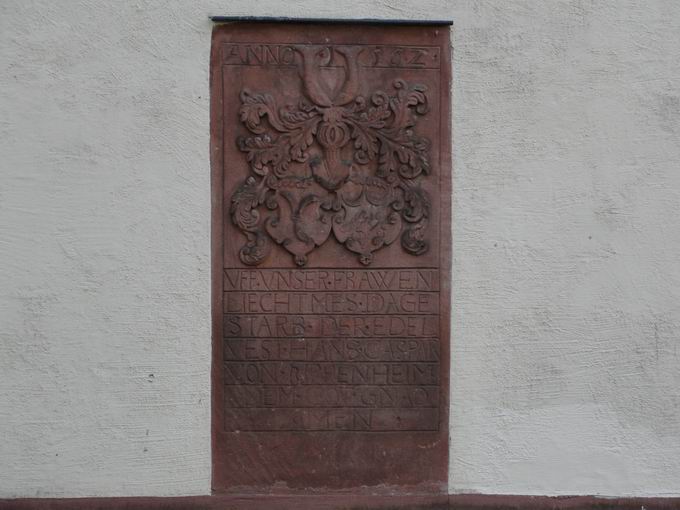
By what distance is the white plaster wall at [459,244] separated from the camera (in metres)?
4.09

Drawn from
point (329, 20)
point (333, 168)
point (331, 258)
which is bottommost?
point (331, 258)

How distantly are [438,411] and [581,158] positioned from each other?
1.36 meters

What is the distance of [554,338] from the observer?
4.20m

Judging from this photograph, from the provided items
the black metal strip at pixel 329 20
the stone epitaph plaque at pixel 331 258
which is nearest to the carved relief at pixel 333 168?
the stone epitaph plaque at pixel 331 258

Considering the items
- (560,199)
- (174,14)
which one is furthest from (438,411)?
(174,14)

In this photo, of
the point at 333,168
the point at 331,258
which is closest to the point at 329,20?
the point at 333,168

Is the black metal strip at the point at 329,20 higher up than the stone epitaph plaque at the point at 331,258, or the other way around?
the black metal strip at the point at 329,20

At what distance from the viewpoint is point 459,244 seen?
4.19 metres

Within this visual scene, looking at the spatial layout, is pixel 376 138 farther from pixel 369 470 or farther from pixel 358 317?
pixel 369 470

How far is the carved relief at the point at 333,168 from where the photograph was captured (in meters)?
4.14

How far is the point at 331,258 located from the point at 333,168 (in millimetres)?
420

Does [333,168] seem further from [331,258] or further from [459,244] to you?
[459,244]

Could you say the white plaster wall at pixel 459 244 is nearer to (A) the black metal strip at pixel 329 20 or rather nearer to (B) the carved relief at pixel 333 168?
(A) the black metal strip at pixel 329 20

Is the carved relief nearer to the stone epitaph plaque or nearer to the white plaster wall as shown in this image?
the stone epitaph plaque
